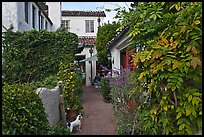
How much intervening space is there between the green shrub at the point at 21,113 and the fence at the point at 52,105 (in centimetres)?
122

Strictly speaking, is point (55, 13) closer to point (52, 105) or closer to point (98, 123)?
point (98, 123)

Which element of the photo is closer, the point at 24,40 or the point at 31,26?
the point at 24,40

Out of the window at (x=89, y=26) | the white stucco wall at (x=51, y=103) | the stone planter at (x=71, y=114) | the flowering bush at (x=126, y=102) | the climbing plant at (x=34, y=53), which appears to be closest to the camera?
the flowering bush at (x=126, y=102)

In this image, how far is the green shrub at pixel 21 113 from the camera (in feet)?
11.4

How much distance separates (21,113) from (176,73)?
7.31 feet

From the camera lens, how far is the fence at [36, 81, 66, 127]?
588cm

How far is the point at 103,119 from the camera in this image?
8398 millimetres

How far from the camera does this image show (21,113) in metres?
3.73

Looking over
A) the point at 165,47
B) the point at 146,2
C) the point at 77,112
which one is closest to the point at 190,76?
the point at 165,47

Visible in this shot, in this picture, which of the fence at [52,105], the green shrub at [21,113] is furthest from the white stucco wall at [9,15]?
the green shrub at [21,113]

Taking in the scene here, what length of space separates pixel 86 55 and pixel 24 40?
46.0 feet

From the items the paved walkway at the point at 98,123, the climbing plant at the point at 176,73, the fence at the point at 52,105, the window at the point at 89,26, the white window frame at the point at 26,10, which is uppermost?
the window at the point at 89,26

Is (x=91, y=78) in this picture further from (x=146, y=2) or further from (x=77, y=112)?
(x=146, y=2)

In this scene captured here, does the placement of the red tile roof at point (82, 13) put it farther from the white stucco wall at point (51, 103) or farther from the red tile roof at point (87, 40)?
the white stucco wall at point (51, 103)
